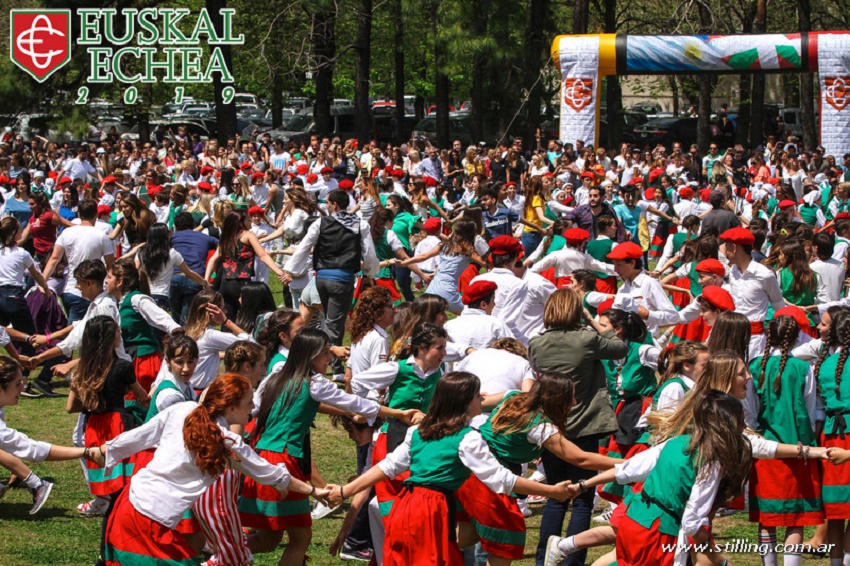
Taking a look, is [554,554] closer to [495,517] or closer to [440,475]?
[495,517]

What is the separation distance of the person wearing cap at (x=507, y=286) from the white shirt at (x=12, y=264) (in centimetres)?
492

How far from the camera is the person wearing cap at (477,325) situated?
7797 mm

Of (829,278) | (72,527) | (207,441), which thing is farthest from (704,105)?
(207,441)

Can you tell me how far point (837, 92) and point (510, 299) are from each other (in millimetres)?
18670

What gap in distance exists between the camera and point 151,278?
1145 centimetres

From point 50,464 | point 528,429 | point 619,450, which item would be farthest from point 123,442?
point 50,464

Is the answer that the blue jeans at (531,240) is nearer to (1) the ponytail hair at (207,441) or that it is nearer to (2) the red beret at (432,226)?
(2) the red beret at (432,226)

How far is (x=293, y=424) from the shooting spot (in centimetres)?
665

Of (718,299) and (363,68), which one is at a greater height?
(363,68)

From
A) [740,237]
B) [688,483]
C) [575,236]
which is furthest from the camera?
[575,236]

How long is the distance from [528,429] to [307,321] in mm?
4615

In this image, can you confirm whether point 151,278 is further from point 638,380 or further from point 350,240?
point 638,380

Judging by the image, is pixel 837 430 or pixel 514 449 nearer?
pixel 514 449

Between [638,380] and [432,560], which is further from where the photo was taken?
[638,380]
